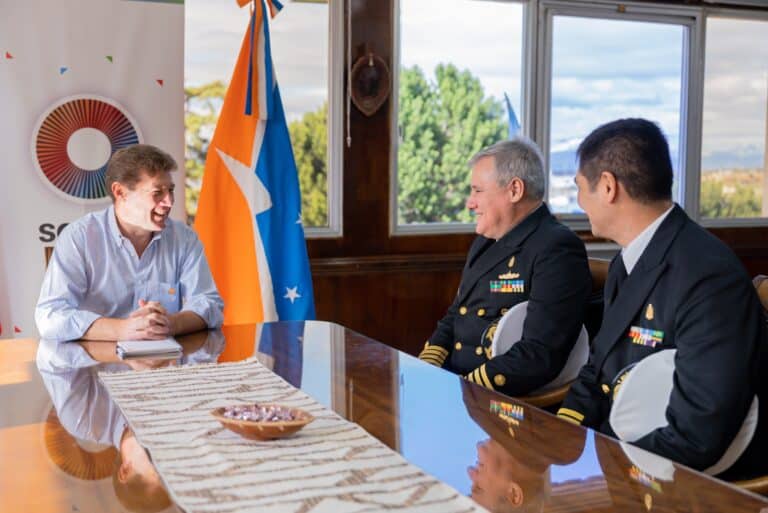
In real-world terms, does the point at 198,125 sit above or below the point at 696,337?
above

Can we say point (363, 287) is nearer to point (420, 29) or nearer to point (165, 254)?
point (420, 29)

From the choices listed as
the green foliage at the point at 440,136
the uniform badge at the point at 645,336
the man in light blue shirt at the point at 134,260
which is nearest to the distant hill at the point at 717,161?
the green foliage at the point at 440,136

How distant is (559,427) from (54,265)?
1.73 m

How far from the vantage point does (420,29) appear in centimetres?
500

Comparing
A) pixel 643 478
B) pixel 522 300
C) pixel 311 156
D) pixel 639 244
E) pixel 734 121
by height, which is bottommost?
pixel 643 478

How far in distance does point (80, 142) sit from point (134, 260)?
119 cm

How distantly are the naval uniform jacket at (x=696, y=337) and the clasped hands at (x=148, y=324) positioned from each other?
4.11ft

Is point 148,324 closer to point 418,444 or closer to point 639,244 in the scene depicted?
point 418,444

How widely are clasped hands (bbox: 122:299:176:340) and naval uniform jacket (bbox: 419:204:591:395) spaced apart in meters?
0.86

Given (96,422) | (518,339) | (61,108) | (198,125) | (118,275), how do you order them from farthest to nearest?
(198,125) < (61,108) < (118,275) < (518,339) < (96,422)

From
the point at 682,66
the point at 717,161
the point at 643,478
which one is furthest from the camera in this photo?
the point at 717,161

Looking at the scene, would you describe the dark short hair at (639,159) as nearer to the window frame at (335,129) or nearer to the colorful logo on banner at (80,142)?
the colorful logo on banner at (80,142)

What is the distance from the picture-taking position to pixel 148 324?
2.61 metres

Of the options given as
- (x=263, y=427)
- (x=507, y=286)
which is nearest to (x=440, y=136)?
(x=507, y=286)
